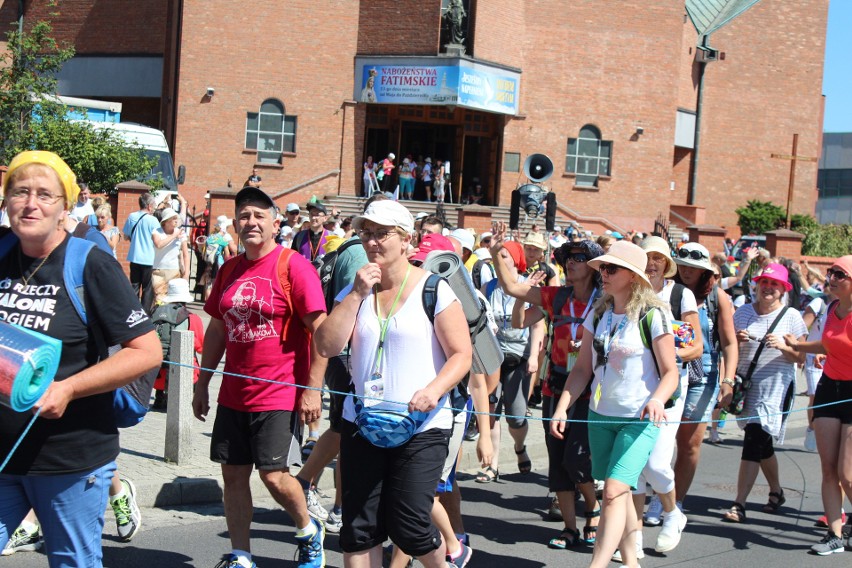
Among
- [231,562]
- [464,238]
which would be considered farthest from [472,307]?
[464,238]

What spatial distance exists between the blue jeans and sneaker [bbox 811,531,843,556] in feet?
18.6

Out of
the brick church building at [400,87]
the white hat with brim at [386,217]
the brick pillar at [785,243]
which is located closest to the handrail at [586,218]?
the brick church building at [400,87]

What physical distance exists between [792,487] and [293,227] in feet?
38.0

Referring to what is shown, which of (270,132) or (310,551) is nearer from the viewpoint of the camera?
(310,551)

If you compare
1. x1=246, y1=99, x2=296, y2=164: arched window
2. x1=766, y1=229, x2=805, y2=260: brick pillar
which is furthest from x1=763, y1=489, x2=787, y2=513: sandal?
x1=246, y1=99, x2=296, y2=164: arched window

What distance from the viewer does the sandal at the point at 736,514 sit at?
8555 mm

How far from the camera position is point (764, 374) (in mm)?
8797

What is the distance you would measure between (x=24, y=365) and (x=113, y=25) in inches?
1662

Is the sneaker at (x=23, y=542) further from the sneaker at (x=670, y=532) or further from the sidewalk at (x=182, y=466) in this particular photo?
the sneaker at (x=670, y=532)

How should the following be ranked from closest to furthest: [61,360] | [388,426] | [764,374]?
[61,360] → [388,426] → [764,374]

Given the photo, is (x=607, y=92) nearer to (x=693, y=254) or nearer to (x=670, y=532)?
(x=693, y=254)

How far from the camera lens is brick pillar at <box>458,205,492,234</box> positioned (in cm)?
2912

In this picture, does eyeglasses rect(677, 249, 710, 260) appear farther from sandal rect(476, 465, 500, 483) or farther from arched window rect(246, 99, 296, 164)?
arched window rect(246, 99, 296, 164)

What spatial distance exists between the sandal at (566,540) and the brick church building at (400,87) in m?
29.5
